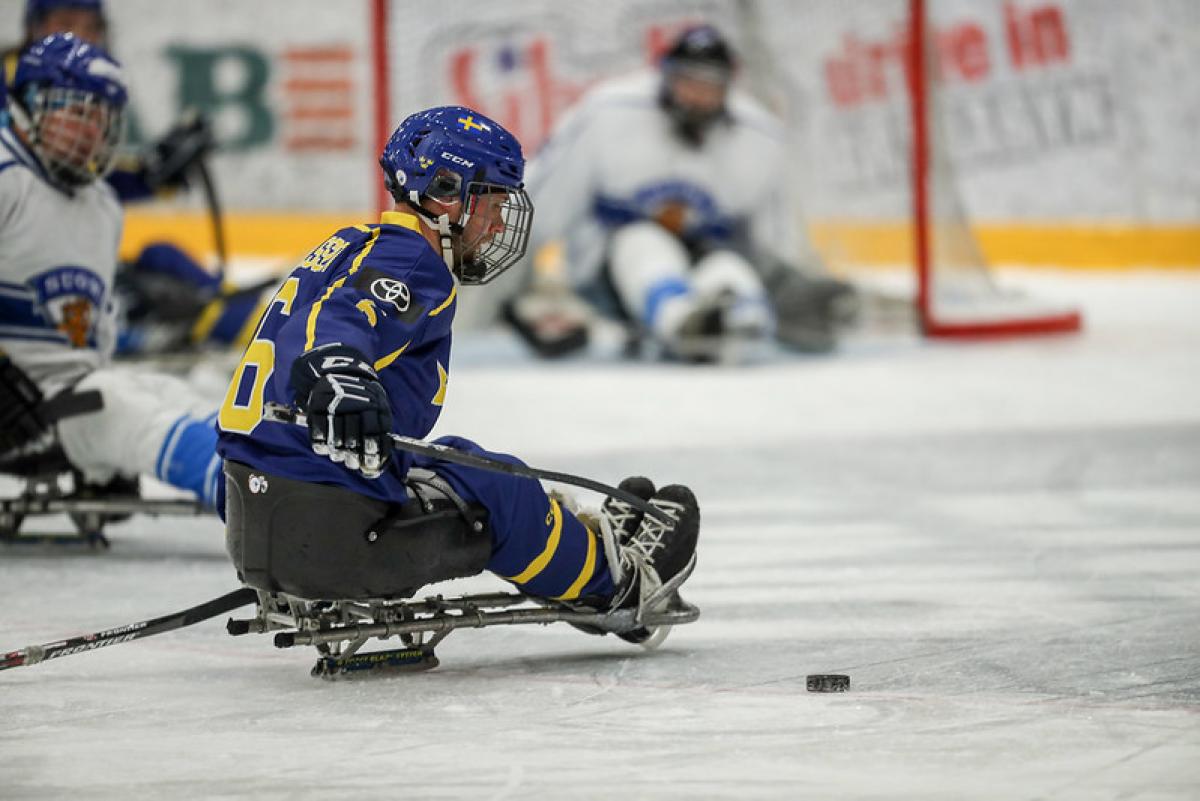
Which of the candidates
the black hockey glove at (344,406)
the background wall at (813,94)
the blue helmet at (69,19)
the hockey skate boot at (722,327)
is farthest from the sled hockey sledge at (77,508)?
the background wall at (813,94)

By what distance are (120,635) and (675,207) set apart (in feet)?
17.1

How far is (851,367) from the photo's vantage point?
305 inches

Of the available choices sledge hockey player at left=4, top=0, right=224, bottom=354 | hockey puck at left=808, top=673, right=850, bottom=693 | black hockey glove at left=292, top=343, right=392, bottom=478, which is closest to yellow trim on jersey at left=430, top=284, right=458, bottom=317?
black hockey glove at left=292, top=343, right=392, bottom=478

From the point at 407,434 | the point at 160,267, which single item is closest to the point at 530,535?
the point at 407,434

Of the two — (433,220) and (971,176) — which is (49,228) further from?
(971,176)

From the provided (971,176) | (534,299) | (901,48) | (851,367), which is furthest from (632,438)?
(971,176)

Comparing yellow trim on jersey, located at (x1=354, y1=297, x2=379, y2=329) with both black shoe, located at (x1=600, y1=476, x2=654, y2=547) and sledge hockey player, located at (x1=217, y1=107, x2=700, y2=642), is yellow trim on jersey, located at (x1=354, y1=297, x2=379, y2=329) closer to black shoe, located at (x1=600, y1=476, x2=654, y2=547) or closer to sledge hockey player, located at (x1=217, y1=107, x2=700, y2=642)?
sledge hockey player, located at (x1=217, y1=107, x2=700, y2=642)

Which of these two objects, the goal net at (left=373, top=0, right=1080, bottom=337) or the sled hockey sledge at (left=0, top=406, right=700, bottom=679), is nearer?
the sled hockey sledge at (left=0, top=406, right=700, bottom=679)

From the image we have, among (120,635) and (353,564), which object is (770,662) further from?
(120,635)

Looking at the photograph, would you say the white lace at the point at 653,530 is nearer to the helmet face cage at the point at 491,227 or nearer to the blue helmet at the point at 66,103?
the helmet face cage at the point at 491,227

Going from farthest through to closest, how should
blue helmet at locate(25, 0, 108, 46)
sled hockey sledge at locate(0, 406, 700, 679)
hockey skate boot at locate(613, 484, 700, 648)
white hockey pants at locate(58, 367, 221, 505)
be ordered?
blue helmet at locate(25, 0, 108, 46)
white hockey pants at locate(58, 367, 221, 505)
hockey skate boot at locate(613, 484, 700, 648)
sled hockey sledge at locate(0, 406, 700, 679)

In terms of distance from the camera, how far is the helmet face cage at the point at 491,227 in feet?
10.7

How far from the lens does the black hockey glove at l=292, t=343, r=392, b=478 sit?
2.85 metres

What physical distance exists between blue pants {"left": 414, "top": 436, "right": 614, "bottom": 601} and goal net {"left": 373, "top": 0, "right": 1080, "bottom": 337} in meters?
5.06
